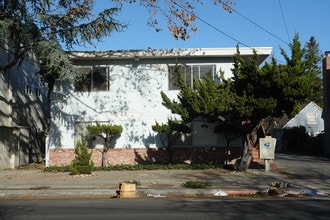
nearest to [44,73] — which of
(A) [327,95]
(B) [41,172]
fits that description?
(B) [41,172]

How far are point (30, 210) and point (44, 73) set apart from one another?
12344 millimetres

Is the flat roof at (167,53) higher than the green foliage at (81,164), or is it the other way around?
the flat roof at (167,53)

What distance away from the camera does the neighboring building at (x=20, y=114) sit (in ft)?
83.3

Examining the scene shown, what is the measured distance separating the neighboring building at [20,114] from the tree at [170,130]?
22.2 ft

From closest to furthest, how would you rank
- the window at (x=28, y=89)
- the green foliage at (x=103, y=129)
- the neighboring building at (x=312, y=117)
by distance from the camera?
the green foliage at (x=103, y=129) → the window at (x=28, y=89) → the neighboring building at (x=312, y=117)

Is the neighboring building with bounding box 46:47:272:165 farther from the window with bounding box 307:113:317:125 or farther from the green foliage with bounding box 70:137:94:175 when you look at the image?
the window with bounding box 307:113:317:125

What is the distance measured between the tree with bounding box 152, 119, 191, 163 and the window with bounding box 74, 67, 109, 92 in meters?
3.58

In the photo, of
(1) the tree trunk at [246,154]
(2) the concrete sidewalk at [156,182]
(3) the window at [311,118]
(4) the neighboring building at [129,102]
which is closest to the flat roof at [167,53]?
(4) the neighboring building at [129,102]

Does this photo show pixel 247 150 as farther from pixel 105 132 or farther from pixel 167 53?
pixel 105 132

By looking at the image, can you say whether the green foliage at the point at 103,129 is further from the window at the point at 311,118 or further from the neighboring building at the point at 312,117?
the window at the point at 311,118

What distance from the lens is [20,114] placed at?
1081 inches

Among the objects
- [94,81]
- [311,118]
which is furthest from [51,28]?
[311,118]

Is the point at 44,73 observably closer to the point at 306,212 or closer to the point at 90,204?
the point at 90,204

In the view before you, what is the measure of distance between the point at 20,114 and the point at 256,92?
14198 millimetres
